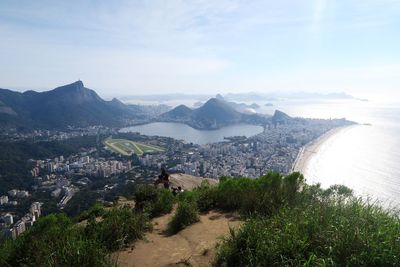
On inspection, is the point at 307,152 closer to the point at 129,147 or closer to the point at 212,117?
the point at 129,147

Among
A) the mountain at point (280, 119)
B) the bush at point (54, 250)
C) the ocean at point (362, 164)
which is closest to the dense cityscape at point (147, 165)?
the ocean at point (362, 164)

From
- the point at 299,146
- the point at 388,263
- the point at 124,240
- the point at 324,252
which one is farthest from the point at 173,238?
the point at 299,146

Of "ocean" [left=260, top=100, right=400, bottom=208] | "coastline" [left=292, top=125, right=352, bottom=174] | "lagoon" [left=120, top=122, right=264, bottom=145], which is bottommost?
"lagoon" [left=120, top=122, right=264, bottom=145]

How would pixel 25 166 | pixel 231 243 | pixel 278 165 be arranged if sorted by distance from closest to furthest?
pixel 231 243 → pixel 278 165 → pixel 25 166

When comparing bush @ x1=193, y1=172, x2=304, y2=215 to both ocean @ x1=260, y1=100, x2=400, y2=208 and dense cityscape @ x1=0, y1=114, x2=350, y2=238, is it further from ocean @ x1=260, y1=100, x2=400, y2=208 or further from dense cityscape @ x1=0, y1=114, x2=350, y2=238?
dense cityscape @ x1=0, y1=114, x2=350, y2=238

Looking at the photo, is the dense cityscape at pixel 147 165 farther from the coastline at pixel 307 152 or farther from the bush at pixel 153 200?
the bush at pixel 153 200

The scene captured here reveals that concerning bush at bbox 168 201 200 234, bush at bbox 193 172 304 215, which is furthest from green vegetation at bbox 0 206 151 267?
bush at bbox 193 172 304 215

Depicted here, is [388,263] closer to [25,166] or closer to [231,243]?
[231,243]

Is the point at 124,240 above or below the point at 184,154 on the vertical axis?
above
